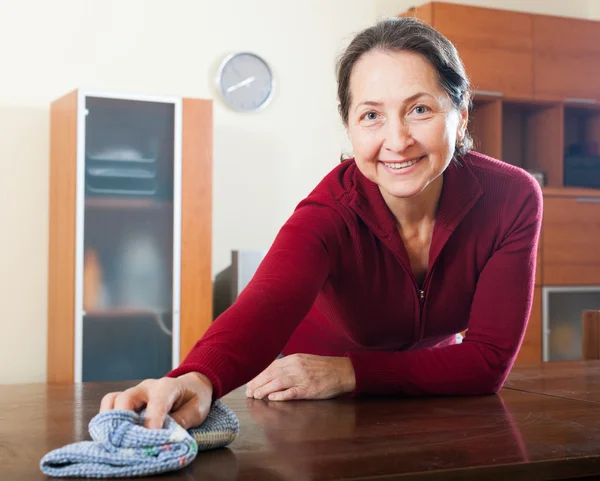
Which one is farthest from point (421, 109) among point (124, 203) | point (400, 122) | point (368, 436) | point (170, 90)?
point (170, 90)

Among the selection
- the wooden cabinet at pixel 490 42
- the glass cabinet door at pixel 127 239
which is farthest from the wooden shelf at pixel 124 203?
the wooden cabinet at pixel 490 42

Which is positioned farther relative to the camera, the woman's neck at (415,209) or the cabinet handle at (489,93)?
the cabinet handle at (489,93)

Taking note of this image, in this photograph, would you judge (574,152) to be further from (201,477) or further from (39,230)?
(201,477)

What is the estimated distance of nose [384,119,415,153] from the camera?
1402mm

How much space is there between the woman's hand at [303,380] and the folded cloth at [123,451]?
447mm

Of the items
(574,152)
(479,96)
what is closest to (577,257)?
(574,152)

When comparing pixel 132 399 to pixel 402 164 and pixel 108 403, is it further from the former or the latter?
pixel 402 164

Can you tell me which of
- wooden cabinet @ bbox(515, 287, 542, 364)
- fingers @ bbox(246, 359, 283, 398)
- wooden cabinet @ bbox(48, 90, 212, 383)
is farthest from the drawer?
fingers @ bbox(246, 359, 283, 398)

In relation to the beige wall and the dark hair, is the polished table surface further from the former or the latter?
the beige wall

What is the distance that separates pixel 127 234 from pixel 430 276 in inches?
98.5

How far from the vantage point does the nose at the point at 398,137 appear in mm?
1402

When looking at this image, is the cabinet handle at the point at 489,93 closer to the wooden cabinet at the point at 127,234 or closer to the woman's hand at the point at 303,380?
the wooden cabinet at the point at 127,234

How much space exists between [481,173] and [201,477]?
3.23 ft

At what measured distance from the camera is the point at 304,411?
1271mm
